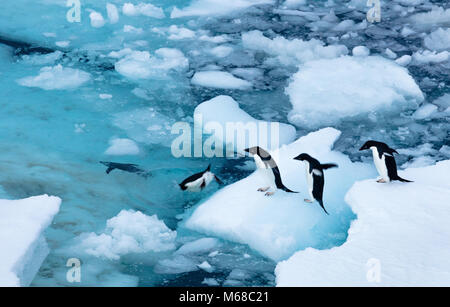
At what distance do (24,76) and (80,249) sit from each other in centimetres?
309

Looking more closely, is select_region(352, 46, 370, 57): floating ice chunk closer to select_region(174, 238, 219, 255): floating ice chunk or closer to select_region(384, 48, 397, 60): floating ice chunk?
select_region(384, 48, 397, 60): floating ice chunk

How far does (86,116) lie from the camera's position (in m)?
5.21

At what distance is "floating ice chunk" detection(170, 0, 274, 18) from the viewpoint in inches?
303

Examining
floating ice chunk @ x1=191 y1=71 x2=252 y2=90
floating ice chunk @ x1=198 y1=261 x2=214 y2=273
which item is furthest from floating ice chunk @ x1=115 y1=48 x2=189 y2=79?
floating ice chunk @ x1=198 y1=261 x2=214 y2=273

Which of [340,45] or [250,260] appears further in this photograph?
[340,45]

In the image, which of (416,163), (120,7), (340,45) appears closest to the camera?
(416,163)

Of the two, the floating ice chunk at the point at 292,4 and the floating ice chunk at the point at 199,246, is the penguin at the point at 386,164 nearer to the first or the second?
the floating ice chunk at the point at 199,246

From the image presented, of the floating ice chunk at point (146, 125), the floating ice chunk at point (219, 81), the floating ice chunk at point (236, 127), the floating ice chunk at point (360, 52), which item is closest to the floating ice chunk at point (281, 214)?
the floating ice chunk at point (236, 127)

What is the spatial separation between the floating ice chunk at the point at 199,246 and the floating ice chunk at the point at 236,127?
1350 mm

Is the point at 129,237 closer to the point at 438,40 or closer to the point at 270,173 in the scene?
the point at 270,173

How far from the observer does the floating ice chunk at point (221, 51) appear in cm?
641

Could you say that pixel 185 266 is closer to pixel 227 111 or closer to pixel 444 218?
pixel 444 218

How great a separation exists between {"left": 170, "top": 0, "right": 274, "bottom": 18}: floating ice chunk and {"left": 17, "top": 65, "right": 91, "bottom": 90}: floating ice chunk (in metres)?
2.21
